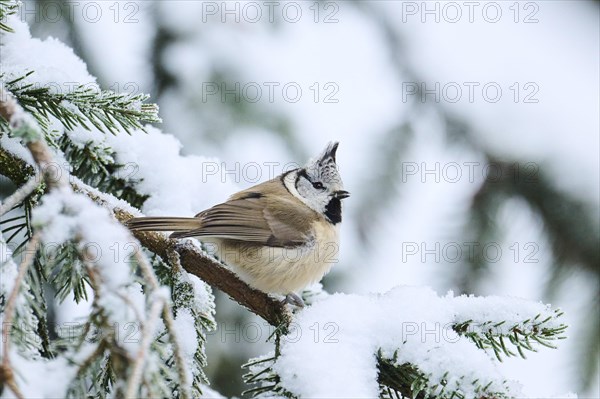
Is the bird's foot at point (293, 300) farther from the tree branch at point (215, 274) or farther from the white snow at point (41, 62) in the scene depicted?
the white snow at point (41, 62)

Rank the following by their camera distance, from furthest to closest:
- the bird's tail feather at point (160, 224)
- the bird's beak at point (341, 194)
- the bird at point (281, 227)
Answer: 1. the bird's beak at point (341, 194)
2. the bird at point (281, 227)
3. the bird's tail feather at point (160, 224)

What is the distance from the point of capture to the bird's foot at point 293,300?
2.73 metres

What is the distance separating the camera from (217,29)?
3781 mm

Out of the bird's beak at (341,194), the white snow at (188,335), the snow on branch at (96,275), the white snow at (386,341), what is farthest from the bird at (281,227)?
the snow on branch at (96,275)

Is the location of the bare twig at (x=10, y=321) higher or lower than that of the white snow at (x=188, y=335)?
lower

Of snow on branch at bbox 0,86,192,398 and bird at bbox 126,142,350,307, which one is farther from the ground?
bird at bbox 126,142,350,307

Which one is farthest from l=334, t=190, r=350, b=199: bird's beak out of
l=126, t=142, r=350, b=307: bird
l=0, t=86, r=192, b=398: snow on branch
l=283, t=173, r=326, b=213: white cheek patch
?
l=0, t=86, r=192, b=398: snow on branch

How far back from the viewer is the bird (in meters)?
2.90

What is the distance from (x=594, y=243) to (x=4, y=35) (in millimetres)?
2666

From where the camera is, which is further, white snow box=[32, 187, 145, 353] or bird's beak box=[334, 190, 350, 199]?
bird's beak box=[334, 190, 350, 199]

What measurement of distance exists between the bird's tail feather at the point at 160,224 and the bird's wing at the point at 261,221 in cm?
30

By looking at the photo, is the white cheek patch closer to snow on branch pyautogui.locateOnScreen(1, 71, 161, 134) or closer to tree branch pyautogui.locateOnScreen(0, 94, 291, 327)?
tree branch pyautogui.locateOnScreen(0, 94, 291, 327)

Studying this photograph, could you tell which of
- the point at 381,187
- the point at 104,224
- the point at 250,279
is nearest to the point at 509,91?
the point at 381,187

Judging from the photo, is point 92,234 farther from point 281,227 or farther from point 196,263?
point 281,227
